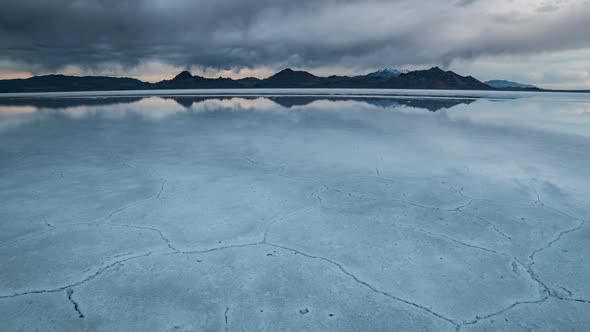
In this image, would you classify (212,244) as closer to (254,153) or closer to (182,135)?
(254,153)

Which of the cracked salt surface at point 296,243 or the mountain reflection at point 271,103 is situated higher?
the mountain reflection at point 271,103

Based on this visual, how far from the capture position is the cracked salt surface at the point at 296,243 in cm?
196

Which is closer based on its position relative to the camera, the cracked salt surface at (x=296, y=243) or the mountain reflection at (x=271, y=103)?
the cracked salt surface at (x=296, y=243)

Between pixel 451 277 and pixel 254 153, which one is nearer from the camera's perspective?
pixel 451 277

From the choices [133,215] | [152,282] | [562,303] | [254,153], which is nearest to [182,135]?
[254,153]

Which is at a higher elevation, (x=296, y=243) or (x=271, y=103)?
(x=271, y=103)

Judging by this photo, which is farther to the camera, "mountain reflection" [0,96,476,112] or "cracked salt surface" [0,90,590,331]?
"mountain reflection" [0,96,476,112]

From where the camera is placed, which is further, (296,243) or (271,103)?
(271,103)

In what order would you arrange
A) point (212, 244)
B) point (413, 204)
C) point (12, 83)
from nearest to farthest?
point (212, 244), point (413, 204), point (12, 83)

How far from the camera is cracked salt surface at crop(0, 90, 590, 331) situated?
1960 millimetres

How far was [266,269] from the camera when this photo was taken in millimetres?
2416

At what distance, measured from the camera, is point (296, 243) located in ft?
9.19

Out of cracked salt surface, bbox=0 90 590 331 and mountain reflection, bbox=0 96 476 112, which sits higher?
mountain reflection, bbox=0 96 476 112

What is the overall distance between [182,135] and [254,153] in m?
3.15
